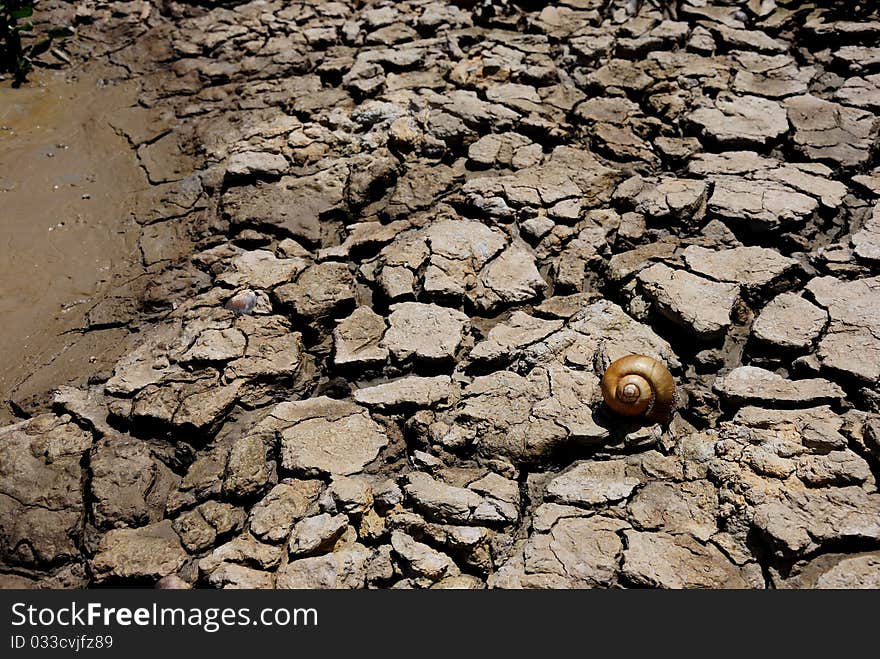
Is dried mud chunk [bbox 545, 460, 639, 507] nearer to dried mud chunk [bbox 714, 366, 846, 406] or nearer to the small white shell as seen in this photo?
dried mud chunk [bbox 714, 366, 846, 406]

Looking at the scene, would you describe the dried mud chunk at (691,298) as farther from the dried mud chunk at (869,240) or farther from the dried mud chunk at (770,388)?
the dried mud chunk at (869,240)

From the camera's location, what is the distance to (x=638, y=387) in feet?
7.07

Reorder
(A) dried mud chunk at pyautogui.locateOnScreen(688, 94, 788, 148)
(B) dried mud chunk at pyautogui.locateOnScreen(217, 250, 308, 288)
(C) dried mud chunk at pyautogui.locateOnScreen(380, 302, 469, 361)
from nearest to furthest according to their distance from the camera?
1. (C) dried mud chunk at pyautogui.locateOnScreen(380, 302, 469, 361)
2. (B) dried mud chunk at pyautogui.locateOnScreen(217, 250, 308, 288)
3. (A) dried mud chunk at pyautogui.locateOnScreen(688, 94, 788, 148)

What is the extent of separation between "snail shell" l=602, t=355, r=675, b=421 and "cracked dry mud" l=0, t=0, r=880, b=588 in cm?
8

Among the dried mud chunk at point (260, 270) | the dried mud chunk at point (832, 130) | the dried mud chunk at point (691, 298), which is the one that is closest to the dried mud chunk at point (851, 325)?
the dried mud chunk at point (691, 298)

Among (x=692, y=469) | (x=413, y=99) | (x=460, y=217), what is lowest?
(x=692, y=469)

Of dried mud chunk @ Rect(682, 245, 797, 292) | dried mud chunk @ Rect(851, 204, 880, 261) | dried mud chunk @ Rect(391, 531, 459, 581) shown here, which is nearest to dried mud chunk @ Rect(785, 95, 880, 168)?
dried mud chunk @ Rect(851, 204, 880, 261)

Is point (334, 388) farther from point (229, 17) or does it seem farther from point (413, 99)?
point (229, 17)

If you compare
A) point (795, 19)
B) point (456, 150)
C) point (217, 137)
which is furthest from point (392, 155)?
point (795, 19)

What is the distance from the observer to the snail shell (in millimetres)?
2160

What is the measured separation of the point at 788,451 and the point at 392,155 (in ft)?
6.73

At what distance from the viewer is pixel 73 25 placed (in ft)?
15.5

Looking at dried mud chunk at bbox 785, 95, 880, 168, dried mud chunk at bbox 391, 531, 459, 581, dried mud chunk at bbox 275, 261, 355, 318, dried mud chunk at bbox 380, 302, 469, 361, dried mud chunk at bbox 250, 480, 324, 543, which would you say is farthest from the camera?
dried mud chunk at bbox 785, 95, 880, 168

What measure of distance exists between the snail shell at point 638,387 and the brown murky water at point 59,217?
1.86 m
